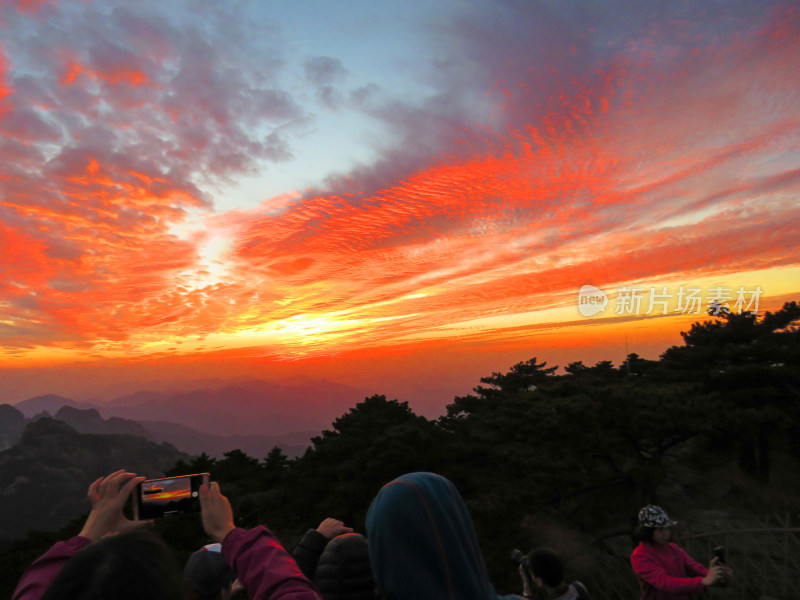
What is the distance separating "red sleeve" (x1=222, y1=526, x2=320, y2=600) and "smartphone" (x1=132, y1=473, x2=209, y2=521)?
631 mm

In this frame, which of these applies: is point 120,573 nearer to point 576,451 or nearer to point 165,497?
point 165,497

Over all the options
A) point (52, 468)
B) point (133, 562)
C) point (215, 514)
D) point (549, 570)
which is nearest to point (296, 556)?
point (215, 514)

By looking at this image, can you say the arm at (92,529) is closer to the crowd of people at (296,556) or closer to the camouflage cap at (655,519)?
the crowd of people at (296,556)

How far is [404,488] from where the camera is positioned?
1.48 m

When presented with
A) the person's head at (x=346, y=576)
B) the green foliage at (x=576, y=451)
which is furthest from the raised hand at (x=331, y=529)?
the green foliage at (x=576, y=451)

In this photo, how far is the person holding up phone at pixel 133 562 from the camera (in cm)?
105

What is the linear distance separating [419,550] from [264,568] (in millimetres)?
563

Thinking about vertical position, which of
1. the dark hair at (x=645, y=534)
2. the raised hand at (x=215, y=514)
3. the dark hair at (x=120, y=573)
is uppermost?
the dark hair at (x=120, y=573)

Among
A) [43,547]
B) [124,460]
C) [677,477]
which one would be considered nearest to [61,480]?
[124,460]

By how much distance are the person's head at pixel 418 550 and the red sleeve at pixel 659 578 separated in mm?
3143

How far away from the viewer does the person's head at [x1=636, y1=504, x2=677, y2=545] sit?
363 centimetres

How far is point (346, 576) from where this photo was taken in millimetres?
1793

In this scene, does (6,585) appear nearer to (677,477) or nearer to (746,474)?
(677,477)

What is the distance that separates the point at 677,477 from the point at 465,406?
7500 millimetres
